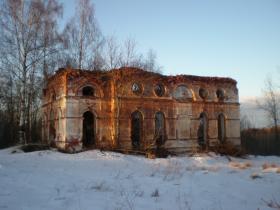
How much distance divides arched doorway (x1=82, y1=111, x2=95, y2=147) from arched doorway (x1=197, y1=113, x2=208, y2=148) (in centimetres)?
783

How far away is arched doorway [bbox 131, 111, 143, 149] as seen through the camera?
2001 cm

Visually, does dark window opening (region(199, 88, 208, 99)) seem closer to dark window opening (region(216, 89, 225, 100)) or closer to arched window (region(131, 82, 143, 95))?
dark window opening (region(216, 89, 225, 100))

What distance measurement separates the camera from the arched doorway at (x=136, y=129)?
2001 cm

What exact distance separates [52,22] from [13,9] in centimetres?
316

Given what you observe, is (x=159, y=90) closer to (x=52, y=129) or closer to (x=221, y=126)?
(x=221, y=126)

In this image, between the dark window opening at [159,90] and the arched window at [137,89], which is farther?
the dark window opening at [159,90]

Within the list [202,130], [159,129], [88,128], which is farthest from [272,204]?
[202,130]

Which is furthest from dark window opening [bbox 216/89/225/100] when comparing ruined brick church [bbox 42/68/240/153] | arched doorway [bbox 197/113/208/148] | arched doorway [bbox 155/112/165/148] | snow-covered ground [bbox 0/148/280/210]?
snow-covered ground [bbox 0/148/280/210]

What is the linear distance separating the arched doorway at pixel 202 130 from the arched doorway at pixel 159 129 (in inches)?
128

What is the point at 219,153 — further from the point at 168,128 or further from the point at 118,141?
the point at 118,141

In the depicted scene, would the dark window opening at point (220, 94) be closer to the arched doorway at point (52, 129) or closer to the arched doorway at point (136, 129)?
the arched doorway at point (136, 129)

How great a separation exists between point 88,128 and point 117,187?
33.5 feet

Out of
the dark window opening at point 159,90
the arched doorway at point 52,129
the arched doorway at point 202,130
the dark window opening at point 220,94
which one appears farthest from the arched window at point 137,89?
the dark window opening at point 220,94

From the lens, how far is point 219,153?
70.2ft
